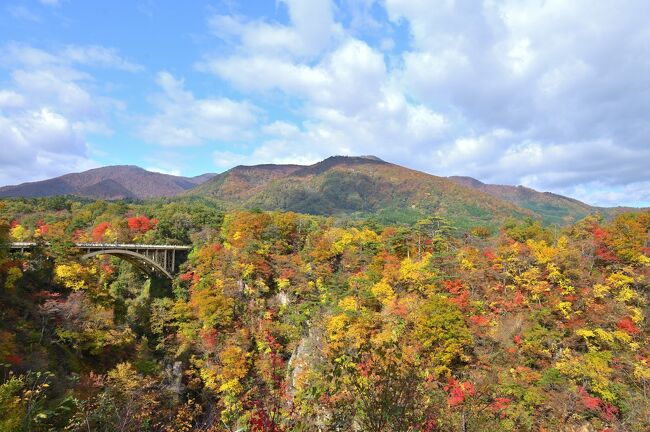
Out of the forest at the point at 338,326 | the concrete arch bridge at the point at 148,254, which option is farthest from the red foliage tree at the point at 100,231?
the concrete arch bridge at the point at 148,254

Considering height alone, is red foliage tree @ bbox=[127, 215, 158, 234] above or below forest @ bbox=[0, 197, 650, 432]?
above

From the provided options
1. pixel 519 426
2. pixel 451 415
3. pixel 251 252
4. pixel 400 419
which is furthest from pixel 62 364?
pixel 519 426

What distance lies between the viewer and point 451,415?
15.5 meters

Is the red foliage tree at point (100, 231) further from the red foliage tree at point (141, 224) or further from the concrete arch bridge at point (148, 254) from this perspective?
the concrete arch bridge at point (148, 254)

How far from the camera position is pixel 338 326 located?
28.4 meters

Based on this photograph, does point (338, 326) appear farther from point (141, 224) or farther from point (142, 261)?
point (141, 224)

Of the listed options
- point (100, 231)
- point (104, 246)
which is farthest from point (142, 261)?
point (100, 231)

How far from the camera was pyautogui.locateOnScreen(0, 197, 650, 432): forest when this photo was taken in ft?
50.9

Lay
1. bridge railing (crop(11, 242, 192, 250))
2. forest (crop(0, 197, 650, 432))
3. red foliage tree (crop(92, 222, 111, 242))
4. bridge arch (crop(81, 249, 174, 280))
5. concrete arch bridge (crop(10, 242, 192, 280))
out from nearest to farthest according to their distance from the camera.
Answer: forest (crop(0, 197, 650, 432))
bridge railing (crop(11, 242, 192, 250))
concrete arch bridge (crop(10, 242, 192, 280))
bridge arch (crop(81, 249, 174, 280))
red foliage tree (crop(92, 222, 111, 242))

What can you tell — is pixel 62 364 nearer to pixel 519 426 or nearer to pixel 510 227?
pixel 519 426

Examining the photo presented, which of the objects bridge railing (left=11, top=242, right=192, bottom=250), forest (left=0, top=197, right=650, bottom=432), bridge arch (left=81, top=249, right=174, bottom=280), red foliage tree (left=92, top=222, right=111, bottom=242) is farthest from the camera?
red foliage tree (left=92, top=222, right=111, bottom=242)

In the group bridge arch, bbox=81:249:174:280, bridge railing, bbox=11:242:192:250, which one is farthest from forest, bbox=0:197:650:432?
bridge arch, bbox=81:249:174:280

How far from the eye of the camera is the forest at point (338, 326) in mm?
15508

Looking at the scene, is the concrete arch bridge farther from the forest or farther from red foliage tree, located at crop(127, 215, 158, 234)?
red foliage tree, located at crop(127, 215, 158, 234)
